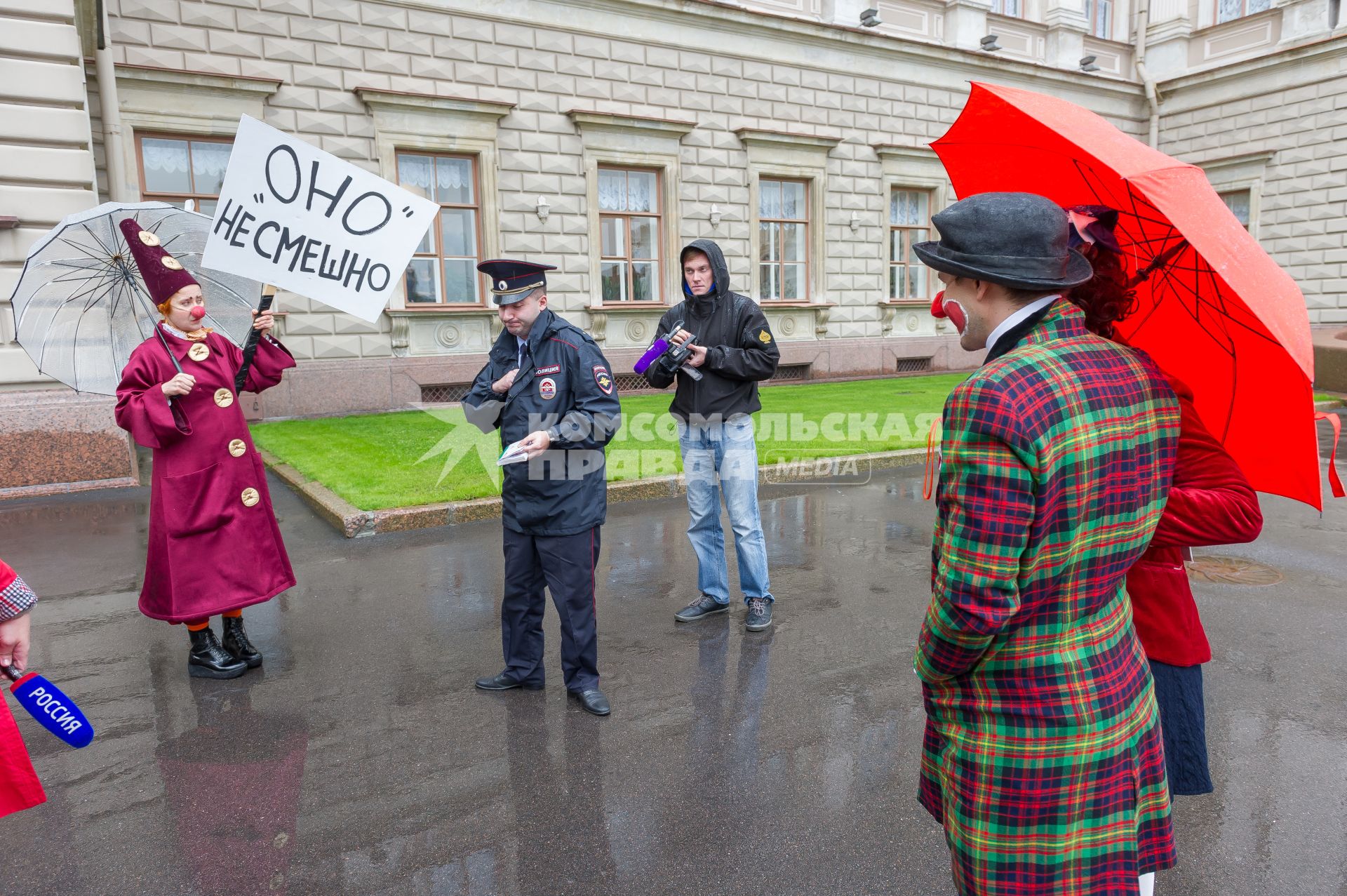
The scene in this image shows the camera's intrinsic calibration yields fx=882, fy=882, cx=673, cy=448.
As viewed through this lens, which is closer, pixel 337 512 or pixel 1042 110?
pixel 1042 110

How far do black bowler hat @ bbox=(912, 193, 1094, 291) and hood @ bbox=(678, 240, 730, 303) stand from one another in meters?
3.18

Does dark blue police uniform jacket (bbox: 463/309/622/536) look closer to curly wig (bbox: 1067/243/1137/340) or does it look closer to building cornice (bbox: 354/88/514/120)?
curly wig (bbox: 1067/243/1137/340)

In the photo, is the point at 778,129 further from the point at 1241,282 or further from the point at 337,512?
the point at 1241,282

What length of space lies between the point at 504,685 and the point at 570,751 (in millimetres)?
740

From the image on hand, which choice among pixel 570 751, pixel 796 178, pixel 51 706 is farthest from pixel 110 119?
pixel 796 178

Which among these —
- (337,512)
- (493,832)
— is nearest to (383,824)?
(493,832)

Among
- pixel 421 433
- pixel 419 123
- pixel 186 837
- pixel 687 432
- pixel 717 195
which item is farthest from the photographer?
A: pixel 717 195

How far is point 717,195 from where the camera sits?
1778 centimetres

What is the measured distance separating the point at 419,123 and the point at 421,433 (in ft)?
19.7

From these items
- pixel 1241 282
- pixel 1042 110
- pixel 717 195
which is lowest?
pixel 1241 282

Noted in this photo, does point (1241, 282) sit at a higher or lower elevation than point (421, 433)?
higher

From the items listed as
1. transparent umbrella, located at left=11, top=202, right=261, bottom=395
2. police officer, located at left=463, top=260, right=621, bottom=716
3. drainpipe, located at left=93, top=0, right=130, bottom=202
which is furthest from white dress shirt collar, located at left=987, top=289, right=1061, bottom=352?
drainpipe, located at left=93, top=0, right=130, bottom=202

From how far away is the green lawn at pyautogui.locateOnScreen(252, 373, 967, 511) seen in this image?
334 inches

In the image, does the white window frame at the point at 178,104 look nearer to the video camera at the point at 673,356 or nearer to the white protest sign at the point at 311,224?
the white protest sign at the point at 311,224
